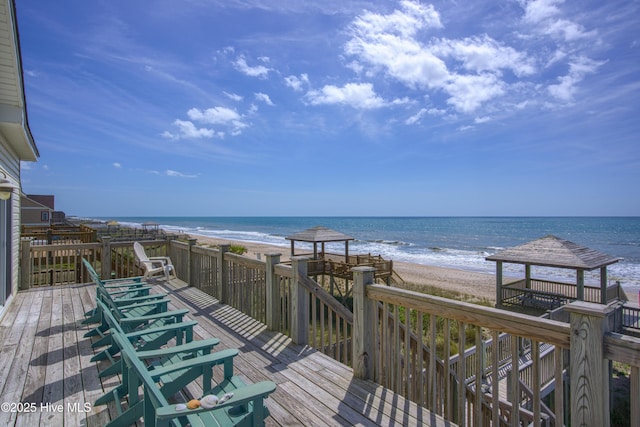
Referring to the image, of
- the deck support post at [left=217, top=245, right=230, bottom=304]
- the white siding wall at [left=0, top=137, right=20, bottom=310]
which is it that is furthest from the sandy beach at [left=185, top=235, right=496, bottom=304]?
the deck support post at [left=217, top=245, right=230, bottom=304]

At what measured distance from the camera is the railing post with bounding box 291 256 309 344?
3754 millimetres

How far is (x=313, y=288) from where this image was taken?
12.0ft

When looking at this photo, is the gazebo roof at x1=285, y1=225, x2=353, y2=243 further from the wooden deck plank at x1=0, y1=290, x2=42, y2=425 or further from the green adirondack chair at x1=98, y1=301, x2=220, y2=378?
the green adirondack chair at x1=98, y1=301, x2=220, y2=378

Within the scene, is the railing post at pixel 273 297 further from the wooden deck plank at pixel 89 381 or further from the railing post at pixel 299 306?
the wooden deck plank at pixel 89 381

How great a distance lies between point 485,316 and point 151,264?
25.0ft

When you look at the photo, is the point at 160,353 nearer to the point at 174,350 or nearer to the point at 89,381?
Result: the point at 174,350

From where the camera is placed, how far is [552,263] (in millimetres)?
9680

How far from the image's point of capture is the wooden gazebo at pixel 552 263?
9469 millimetres

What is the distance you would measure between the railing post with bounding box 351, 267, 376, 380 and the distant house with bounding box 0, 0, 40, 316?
437 cm

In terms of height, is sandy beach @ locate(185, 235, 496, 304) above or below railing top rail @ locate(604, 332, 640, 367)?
below

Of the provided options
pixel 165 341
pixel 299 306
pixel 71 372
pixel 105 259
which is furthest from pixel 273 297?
pixel 105 259

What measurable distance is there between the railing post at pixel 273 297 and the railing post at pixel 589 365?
3.14 m

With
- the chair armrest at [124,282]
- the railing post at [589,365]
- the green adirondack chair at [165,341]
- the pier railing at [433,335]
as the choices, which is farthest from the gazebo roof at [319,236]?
the railing post at [589,365]

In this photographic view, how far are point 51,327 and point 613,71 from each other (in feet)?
89.4
